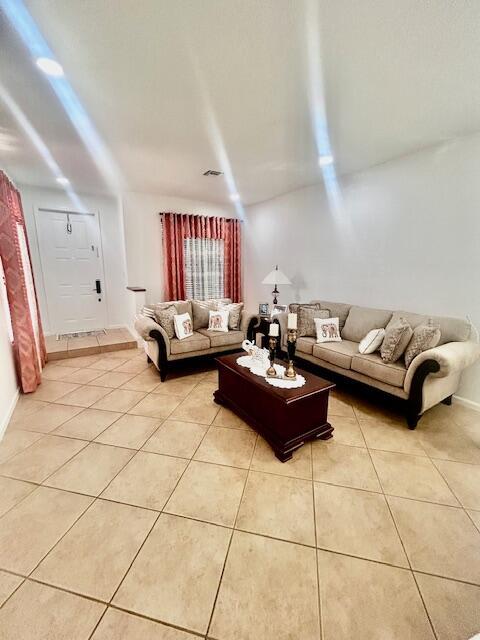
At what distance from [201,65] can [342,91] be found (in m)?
0.98

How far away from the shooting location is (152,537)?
1440 mm

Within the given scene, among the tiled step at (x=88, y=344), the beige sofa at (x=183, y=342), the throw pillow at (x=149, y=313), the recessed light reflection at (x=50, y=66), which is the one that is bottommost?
the tiled step at (x=88, y=344)

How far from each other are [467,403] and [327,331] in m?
1.53

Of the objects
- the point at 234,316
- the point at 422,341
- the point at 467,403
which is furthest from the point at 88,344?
the point at 467,403

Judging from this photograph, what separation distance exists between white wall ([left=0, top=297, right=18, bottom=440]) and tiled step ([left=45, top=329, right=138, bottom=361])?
1065mm

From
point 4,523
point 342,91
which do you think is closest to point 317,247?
point 342,91

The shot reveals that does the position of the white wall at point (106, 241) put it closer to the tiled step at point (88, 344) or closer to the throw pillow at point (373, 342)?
the tiled step at point (88, 344)

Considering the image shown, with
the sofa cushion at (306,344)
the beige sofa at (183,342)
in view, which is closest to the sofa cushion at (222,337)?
the beige sofa at (183,342)

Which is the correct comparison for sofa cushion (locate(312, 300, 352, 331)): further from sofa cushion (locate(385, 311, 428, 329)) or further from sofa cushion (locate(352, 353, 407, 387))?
sofa cushion (locate(352, 353, 407, 387))

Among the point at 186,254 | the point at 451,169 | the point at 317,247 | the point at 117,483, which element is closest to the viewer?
the point at 117,483

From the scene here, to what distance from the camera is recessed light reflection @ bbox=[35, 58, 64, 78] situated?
1587 mm

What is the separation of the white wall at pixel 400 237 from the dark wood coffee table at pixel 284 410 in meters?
1.74

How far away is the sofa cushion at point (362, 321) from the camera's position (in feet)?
10.4

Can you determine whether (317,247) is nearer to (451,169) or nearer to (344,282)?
(344,282)
